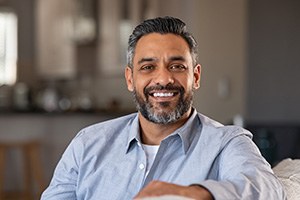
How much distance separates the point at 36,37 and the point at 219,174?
5.58 metres

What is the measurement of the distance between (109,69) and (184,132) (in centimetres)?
477

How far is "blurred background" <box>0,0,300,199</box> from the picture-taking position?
13.4 feet

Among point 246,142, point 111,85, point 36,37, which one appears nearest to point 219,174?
point 246,142

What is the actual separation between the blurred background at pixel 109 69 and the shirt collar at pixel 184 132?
41.4 inches

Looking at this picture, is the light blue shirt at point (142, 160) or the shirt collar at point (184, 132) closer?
the light blue shirt at point (142, 160)

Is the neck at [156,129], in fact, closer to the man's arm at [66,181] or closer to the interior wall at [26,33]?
Answer: the man's arm at [66,181]

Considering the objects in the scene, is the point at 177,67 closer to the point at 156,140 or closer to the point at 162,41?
the point at 162,41

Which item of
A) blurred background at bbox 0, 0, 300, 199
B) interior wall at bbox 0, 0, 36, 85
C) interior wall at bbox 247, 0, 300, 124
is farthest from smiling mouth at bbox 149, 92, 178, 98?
interior wall at bbox 0, 0, 36, 85

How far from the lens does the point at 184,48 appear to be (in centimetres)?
153

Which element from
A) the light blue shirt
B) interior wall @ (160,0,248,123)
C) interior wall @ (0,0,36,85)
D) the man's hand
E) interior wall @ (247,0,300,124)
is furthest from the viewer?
interior wall @ (0,0,36,85)

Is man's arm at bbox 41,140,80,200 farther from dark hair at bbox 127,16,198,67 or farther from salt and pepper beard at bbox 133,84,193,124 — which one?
dark hair at bbox 127,16,198,67

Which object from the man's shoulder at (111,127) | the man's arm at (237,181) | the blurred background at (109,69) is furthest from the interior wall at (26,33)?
Answer: the man's arm at (237,181)

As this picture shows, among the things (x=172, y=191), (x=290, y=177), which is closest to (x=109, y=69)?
(x=290, y=177)

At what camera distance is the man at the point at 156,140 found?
1.45 metres
